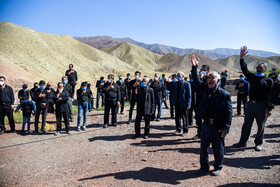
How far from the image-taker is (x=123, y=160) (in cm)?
521

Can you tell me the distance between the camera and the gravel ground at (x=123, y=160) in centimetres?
416

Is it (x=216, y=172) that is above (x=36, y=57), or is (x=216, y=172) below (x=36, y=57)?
below

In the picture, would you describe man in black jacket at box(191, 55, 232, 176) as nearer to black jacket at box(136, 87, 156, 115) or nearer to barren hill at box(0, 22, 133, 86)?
black jacket at box(136, 87, 156, 115)

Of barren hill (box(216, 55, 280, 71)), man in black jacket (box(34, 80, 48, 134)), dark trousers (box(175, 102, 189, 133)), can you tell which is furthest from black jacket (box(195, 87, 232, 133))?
barren hill (box(216, 55, 280, 71))

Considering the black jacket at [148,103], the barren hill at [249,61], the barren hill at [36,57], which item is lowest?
the black jacket at [148,103]

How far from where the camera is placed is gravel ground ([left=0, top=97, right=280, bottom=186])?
4164 mm

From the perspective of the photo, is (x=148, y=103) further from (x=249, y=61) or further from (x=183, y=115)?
(x=249, y=61)

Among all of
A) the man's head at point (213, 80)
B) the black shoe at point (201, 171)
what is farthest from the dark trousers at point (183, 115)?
the man's head at point (213, 80)

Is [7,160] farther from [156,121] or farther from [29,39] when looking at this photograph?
[29,39]

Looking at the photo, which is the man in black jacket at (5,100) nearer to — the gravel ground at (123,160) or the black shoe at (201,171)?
the gravel ground at (123,160)

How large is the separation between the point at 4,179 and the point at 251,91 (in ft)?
21.9

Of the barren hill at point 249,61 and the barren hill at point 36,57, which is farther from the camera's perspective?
the barren hill at point 249,61

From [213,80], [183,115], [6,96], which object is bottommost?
[183,115]

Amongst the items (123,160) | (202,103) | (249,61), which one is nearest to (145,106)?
(123,160)
